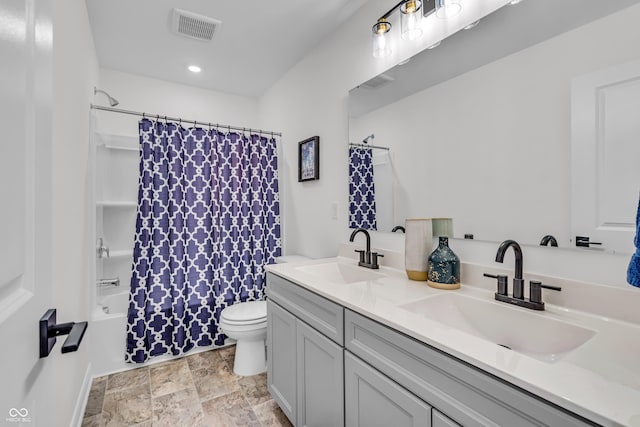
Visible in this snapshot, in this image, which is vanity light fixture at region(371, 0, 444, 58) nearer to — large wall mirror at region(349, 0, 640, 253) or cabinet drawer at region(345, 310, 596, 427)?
large wall mirror at region(349, 0, 640, 253)

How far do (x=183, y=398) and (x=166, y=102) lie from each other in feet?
8.67

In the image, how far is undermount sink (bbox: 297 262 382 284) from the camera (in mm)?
1722

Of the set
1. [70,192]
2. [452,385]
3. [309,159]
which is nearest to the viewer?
[452,385]

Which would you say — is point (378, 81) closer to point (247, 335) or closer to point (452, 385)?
point (452, 385)

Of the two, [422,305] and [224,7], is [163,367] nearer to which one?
[422,305]

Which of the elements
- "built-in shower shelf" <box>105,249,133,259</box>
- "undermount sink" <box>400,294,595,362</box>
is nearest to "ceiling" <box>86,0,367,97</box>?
"built-in shower shelf" <box>105,249,133,259</box>

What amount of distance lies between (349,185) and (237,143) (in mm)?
1205

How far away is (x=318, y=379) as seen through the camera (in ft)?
4.31

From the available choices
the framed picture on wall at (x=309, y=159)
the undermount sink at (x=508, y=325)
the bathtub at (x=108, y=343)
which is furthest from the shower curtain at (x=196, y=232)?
the undermount sink at (x=508, y=325)

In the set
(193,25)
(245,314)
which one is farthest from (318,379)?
(193,25)

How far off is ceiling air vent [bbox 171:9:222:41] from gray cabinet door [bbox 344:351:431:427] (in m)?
2.24

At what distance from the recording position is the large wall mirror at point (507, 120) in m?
0.97

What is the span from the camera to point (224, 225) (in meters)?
2.58

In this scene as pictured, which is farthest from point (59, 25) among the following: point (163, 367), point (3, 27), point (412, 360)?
point (163, 367)
